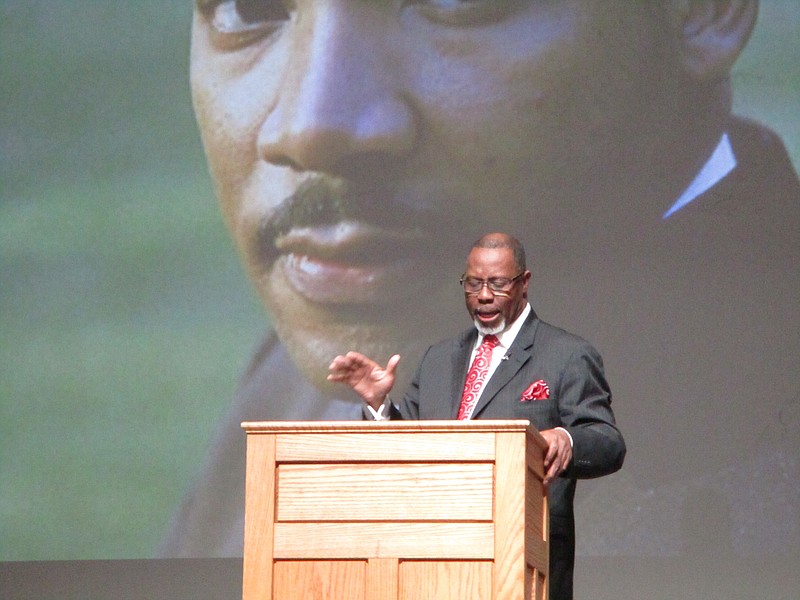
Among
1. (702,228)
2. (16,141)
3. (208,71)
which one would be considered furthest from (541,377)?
(16,141)

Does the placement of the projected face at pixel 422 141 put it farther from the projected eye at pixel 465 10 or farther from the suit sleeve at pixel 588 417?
the suit sleeve at pixel 588 417

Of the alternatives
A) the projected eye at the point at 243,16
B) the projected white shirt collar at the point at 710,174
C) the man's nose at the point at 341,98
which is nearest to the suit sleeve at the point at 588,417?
the projected white shirt collar at the point at 710,174

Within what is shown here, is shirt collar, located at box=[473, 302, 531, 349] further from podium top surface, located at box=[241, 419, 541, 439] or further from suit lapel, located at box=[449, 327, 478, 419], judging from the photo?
podium top surface, located at box=[241, 419, 541, 439]

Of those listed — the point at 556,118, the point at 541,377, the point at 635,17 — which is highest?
the point at 635,17

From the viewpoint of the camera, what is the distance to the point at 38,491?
5.55 metres

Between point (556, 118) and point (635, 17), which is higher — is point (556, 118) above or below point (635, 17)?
below

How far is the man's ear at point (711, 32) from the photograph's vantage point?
17.1ft

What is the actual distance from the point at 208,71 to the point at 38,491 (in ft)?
6.38

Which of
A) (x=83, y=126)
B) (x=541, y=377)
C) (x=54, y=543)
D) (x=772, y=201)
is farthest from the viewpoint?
(x=83, y=126)

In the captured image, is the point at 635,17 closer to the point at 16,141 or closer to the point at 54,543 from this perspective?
the point at 16,141

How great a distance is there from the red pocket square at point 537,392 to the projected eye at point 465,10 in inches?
101

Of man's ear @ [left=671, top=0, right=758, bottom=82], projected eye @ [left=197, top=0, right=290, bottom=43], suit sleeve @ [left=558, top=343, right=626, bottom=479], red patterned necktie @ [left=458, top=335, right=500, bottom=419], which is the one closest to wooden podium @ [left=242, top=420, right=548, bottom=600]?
suit sleeve @ [left=558, top=343, right=626, bottom=479]

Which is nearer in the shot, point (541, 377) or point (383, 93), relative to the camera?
point (541, 377)

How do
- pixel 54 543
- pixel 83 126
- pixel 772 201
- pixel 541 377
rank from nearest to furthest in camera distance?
1. pixel 541 377
2. pixel 772 201
3. pixel 54 543
4. pixel 83 126
